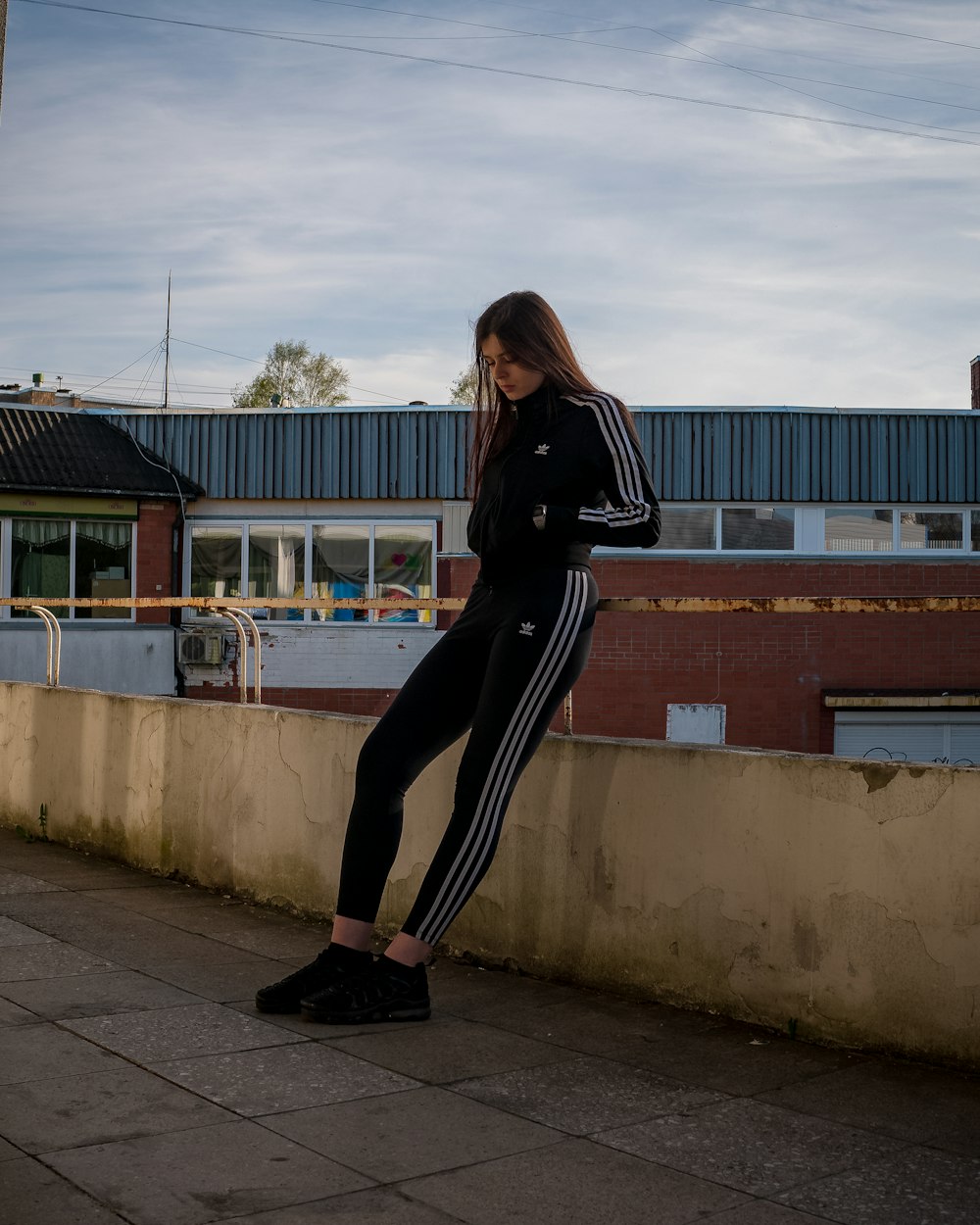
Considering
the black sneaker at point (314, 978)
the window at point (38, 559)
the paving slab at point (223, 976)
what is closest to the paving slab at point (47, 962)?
the paving slab at point (223, 976)

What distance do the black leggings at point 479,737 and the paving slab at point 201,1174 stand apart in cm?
98

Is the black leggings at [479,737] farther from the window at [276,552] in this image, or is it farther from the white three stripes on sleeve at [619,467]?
the window at [276,552]

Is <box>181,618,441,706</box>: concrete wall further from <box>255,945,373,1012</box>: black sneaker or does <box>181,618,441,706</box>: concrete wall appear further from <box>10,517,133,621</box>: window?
<box>255,945,373,1012</box>: black sneaker

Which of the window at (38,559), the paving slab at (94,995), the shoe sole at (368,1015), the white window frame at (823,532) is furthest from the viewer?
the white window frame at (823,532)

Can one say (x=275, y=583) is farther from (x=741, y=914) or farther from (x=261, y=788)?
(x=741, y=914)

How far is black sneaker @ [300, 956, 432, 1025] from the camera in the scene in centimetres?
365

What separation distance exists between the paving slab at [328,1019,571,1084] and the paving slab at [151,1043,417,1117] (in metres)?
0.07

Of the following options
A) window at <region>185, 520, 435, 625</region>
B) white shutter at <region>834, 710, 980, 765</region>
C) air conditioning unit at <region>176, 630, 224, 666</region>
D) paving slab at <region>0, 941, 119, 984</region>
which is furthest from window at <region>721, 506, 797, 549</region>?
paving slab at <region>0, 941, 119, 984</region>

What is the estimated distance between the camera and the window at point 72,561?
27031 millimetres

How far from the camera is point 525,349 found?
389 cm

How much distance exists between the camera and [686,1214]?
2.45 meters

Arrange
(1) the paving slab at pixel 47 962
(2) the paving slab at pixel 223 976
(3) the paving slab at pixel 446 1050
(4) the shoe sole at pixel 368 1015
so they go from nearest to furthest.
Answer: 1. (3) the paving slab at pixel 446 1050
2. (4) the shoe sole at pixel 368 1015
3. (2) the paving slab at pixel 223 976
4. (1) the paving slab at pixel 47 962

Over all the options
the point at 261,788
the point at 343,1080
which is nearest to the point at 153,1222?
the point at 343,1080

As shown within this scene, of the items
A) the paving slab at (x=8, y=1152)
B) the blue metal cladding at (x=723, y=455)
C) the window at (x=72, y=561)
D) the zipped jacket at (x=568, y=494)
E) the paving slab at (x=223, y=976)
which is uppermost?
the blue metal cladding at (x=723, y=455)
